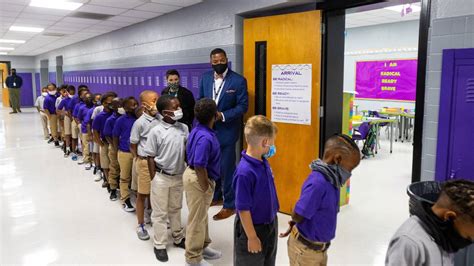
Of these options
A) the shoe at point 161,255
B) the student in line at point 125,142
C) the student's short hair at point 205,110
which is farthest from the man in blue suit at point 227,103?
the student's short hair at point 205,110

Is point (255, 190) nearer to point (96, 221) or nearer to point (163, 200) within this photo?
point (163, 200)

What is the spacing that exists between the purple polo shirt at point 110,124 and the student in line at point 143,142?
923 millimetres

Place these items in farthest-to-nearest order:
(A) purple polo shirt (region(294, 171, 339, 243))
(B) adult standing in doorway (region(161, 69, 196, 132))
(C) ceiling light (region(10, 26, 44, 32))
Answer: (C) ceiling light (region(10, 26, 44, 32))
(B) adult standing in doorway (region(161, 69, 196, 132))
(A) purple polo shirt (region(294, 171, 339, 243))

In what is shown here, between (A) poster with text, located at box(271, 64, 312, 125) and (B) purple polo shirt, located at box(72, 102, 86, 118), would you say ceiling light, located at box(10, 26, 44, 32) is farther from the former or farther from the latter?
(A) poster with text, located at box(271, 64, 312, 125)

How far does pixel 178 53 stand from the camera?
219 inches

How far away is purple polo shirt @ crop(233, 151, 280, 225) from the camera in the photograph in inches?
71.9

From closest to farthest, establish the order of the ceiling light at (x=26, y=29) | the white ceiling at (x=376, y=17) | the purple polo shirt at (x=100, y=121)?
the purple polo shirt at (x=100, y=121) → the white ceiling at (x=376, y=17) → the ceiling light at (x=26, y=29)

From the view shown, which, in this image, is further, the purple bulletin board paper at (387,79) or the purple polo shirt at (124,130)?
the purple bulletin board paper at (387,79)

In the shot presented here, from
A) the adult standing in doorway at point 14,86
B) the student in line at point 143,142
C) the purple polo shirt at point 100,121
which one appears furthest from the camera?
the adult standing in doorway at point 14,86

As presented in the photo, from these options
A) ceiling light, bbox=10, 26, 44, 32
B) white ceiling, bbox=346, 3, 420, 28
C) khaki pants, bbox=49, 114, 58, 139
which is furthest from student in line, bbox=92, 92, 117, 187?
white ceiling, bbox=346, 3, 420, 28

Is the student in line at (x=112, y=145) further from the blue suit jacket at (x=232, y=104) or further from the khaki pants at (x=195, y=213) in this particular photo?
the khaki pants at (x=195, y=213)

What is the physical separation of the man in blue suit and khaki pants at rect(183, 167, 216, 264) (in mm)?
1104

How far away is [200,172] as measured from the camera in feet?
8.23

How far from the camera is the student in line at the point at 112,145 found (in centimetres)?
420
